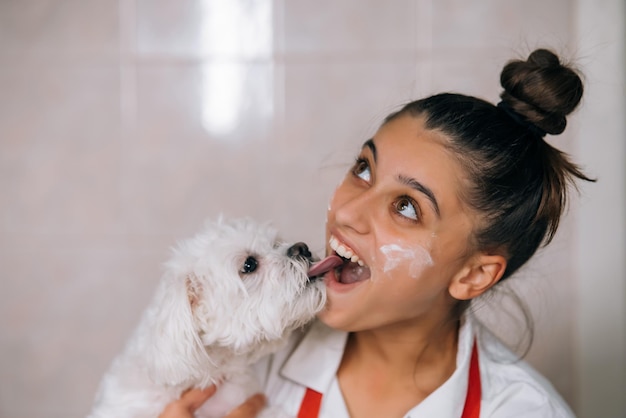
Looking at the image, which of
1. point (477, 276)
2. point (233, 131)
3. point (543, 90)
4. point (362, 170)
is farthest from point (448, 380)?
point (233, 131)

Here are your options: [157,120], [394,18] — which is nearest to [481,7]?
[394,18]

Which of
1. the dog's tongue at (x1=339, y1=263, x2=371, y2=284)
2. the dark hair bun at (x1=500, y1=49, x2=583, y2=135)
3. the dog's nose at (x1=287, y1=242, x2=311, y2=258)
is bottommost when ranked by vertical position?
the dog's tongue at (x1=339, y1=263, x2=371, y2=284)

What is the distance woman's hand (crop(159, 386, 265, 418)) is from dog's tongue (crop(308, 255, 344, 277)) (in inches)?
11.2

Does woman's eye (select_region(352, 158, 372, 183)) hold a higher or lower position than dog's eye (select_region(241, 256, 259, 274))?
higher

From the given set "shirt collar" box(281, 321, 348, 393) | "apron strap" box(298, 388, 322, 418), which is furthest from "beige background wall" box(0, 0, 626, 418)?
"apron strap" box(298, 388, 322, 418)

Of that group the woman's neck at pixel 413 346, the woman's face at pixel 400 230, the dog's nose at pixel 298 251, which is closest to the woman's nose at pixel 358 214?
the woman's face at pixel 400 230

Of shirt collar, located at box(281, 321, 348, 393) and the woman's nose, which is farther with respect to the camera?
shirt collar, located at box(281, 321, 348, 393)

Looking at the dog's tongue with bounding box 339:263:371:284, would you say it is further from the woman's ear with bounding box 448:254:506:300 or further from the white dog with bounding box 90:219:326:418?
the woman's ear with bounding box 448:254:506:300

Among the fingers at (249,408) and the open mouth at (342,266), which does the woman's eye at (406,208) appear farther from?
the fingers at (249,408)

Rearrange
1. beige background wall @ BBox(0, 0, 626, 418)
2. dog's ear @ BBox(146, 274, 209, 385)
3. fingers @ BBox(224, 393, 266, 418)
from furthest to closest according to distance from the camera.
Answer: beige background wall @ BBox(0, 0, 626, 418)
fingers @ BBox(224, 393, 266, 418)
dog's ear @ BBox(146, 274, 209, 385)

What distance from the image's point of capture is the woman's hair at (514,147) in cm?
110

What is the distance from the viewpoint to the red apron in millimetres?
1187

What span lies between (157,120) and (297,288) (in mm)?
955

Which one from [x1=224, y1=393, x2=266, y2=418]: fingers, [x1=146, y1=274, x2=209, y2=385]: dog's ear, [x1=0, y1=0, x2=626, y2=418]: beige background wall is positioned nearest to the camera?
[x1=146, y1=274, x2=209, y2=385]: dog's ear
